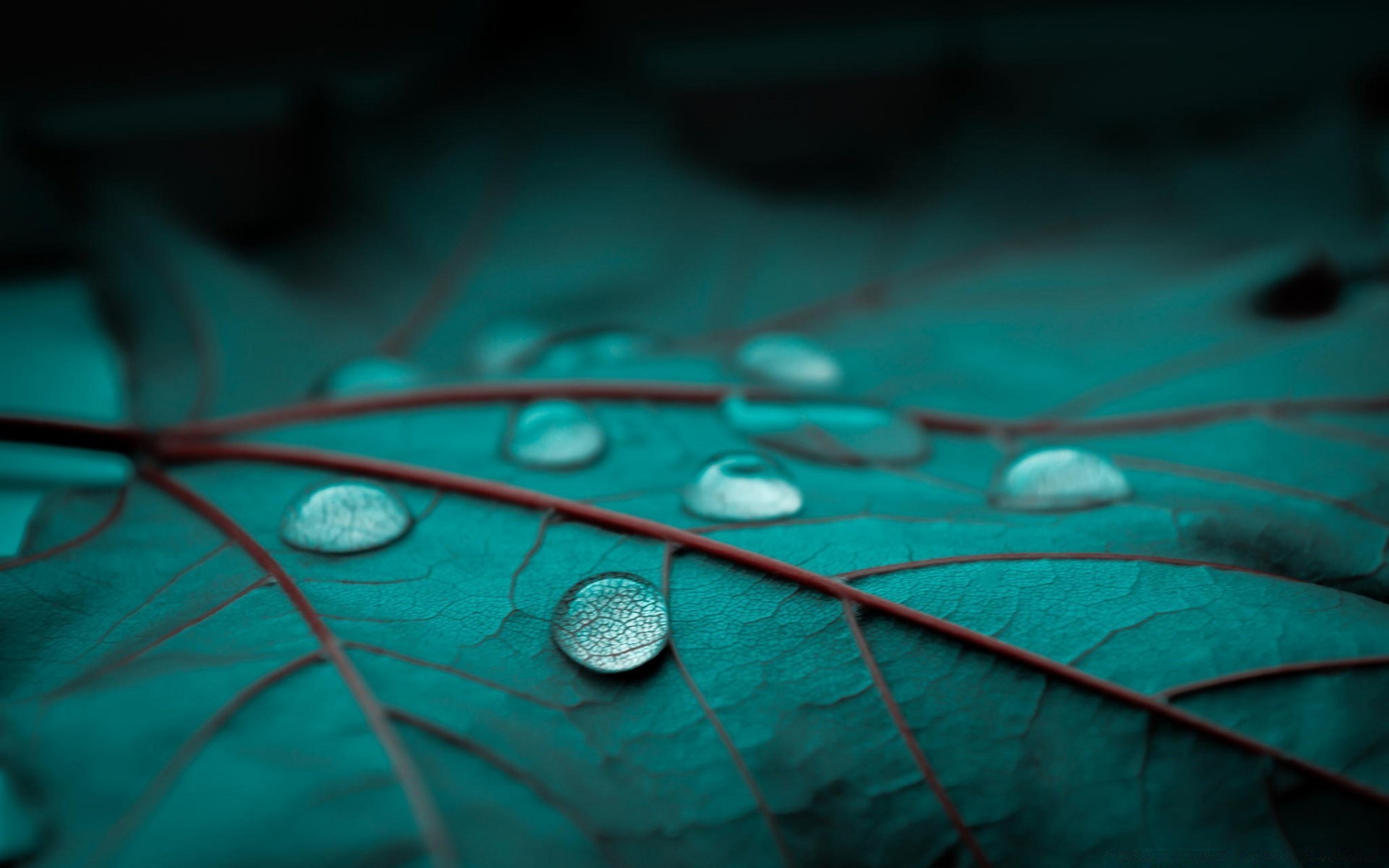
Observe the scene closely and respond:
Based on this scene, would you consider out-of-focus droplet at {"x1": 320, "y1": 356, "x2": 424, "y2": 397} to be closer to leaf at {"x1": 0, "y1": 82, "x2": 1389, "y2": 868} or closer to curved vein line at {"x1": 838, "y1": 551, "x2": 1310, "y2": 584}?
leaf at {"x1": 0, "y1": 82, "x2": 1389, "y2": 868}

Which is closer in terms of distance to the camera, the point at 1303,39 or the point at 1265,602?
the point at 1265,602

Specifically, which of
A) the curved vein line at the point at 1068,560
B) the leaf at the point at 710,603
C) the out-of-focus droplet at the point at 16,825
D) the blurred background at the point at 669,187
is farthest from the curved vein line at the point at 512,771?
the blurred background at the point at 669,187

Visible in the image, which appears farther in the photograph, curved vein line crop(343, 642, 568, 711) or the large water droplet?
the large water droplet

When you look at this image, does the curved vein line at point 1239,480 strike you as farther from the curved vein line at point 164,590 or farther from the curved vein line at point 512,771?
the curved vein line at point 164,590

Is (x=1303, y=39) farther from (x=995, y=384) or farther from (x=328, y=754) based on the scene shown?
(x=328, y=754)

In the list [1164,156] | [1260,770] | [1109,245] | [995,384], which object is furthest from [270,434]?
[1164,156]

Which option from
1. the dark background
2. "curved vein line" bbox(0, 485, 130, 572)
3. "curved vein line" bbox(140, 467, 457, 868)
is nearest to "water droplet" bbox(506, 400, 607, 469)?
"curved vein line" bbox(140, 467, 457, 868)

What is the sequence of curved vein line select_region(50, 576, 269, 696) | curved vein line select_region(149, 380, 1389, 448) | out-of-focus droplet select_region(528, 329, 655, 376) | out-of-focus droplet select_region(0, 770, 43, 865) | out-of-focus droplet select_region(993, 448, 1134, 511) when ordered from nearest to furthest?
out-of-focus droplet select_region(0, 770, 43, 865)
curved vein line select_region(50, 576, 269, 696)
out-of-focus droplet select_region(993, 448, 1134, 511)
curved vein line select_region(149, 380, 1389, 448)
out-of-focus droplet select_region(528, 329, 655, 376)
